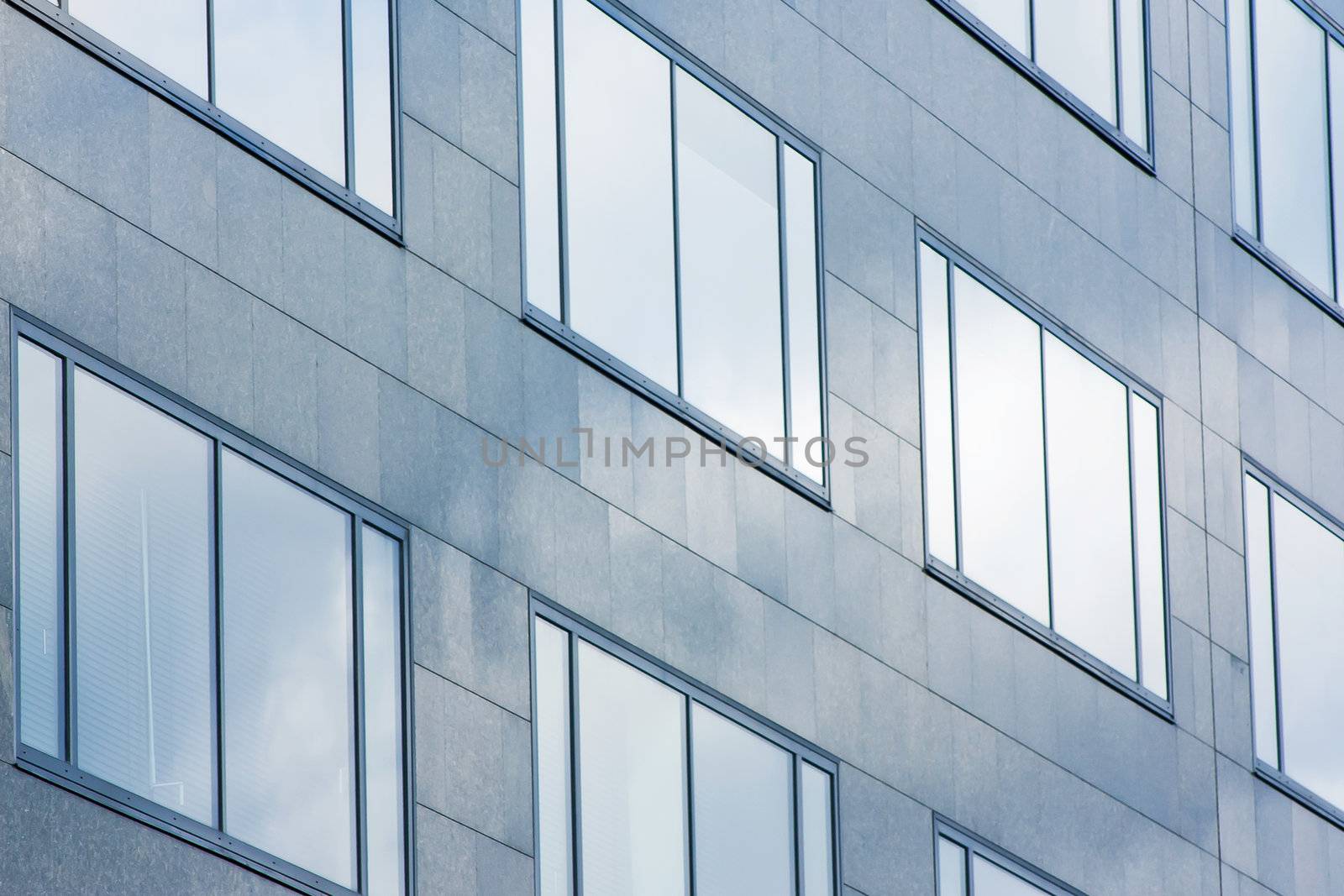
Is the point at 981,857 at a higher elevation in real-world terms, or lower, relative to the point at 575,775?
higher

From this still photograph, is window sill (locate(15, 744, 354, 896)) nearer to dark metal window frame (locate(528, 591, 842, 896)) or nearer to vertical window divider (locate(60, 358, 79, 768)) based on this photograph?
vertical window divider (locate(60, 358, 79, 768))

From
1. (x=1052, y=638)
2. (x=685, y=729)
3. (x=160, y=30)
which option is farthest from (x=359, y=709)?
(x=1052, y=638)

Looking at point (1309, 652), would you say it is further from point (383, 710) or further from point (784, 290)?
point (383, 710)

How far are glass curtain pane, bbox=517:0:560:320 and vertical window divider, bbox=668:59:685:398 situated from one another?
1.60 meters

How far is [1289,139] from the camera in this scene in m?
33.3

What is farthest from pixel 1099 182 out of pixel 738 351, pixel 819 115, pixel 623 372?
pixel 623 372

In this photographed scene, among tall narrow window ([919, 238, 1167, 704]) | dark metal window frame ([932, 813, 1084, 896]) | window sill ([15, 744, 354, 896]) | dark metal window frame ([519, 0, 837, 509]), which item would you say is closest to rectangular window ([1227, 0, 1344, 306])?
tall narrow window ([919, 238, 1167, 704])

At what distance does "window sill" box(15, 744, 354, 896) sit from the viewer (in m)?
16.9

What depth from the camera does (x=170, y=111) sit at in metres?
19.0

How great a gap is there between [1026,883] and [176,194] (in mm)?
12693

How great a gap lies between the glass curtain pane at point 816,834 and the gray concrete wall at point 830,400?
0.28 metres

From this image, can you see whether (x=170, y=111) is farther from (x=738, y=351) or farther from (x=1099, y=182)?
(x=1099, y=182)

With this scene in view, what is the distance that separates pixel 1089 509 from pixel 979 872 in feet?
15.7

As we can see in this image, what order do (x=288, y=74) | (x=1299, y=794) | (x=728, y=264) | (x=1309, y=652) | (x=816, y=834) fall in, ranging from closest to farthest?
(x=288, y=74) < (x=816, y=834) < (x=728, y=264) < (x=1299, y=794) < (x=1309, y=652)
